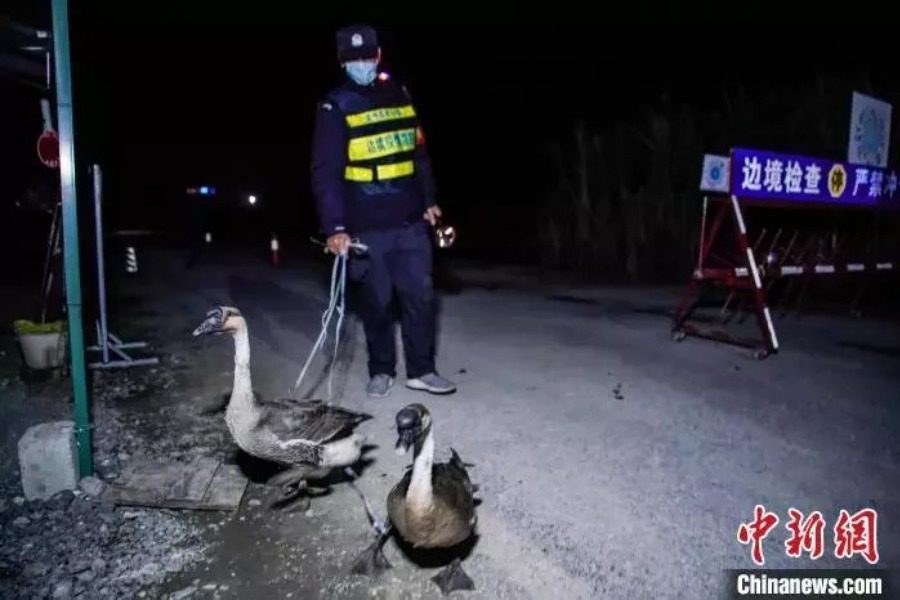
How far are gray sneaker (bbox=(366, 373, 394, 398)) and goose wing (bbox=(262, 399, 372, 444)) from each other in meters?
1.72

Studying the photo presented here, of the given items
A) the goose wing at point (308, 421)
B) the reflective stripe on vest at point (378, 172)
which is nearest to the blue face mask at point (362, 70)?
the reflective stripe on vest at point (378, 172)

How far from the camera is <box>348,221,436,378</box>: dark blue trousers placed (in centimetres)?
545

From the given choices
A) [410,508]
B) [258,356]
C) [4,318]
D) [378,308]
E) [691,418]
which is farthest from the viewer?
[4,318]

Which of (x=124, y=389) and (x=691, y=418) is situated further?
(x=124, y=389)

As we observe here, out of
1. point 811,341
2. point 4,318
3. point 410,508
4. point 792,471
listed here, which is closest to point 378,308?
point 410,508

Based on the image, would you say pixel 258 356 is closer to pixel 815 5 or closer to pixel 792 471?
pixel 792 471

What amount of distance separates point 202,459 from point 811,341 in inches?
268

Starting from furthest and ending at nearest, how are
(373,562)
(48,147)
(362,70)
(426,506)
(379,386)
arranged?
(48,147)
(379,386)
(362,70)
(373,562)
(426,506)

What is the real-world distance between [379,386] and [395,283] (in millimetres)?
908

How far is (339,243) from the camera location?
200 inches

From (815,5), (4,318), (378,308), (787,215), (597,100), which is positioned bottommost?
(4,318)

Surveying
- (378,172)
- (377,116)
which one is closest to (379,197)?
(378,172)

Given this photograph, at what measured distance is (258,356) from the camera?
23.9 ft

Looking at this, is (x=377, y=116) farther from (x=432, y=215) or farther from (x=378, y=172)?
(x=432, y=215)
